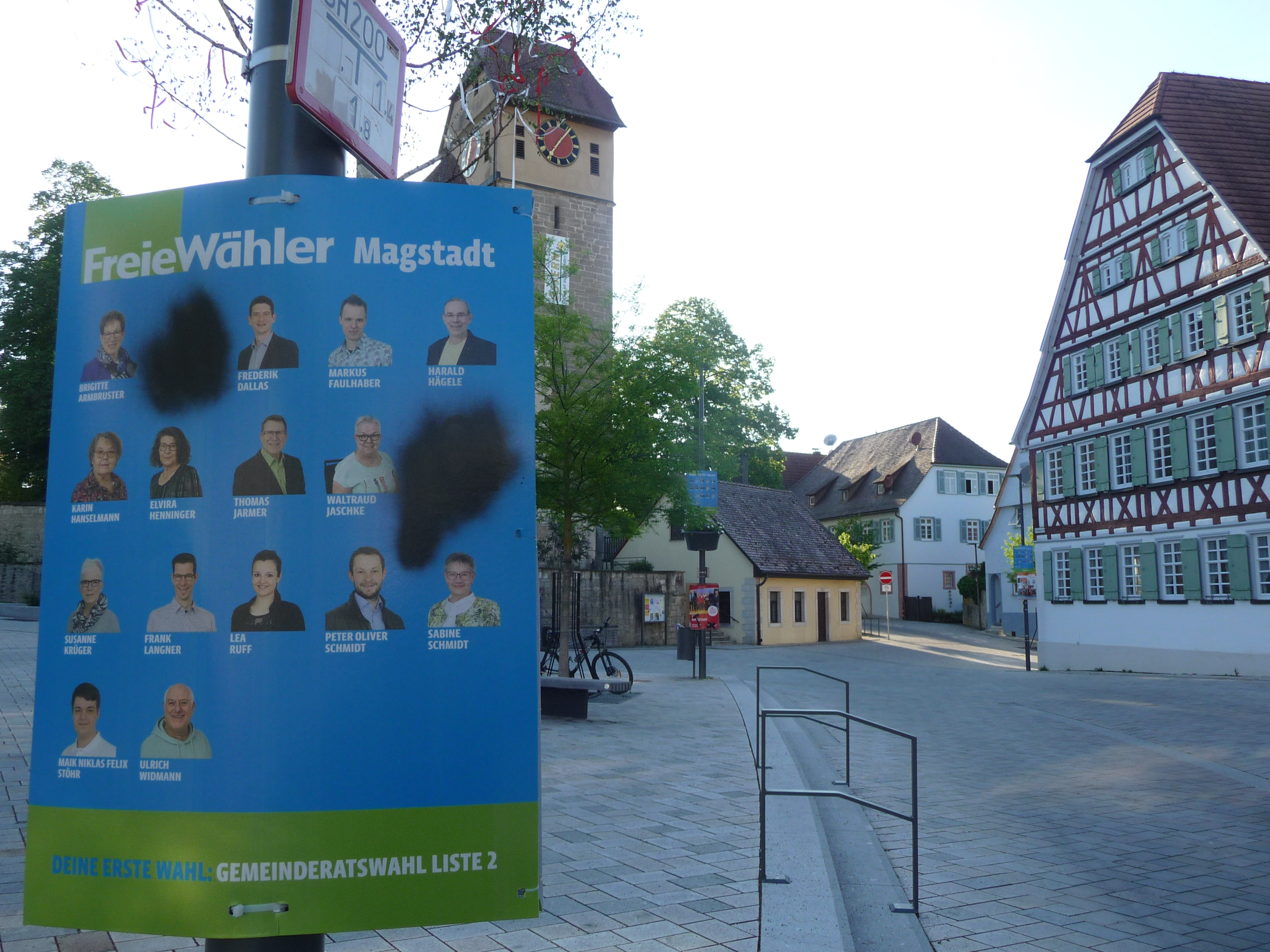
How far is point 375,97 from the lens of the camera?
9.00ft

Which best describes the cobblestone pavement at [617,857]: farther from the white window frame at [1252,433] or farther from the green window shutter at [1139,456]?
the green window shutter at [1139,456]

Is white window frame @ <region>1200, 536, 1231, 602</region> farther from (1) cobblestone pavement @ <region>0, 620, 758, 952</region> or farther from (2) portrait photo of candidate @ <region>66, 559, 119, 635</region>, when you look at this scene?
(2) portrait photo of candidate @ <region>66, 559, 119, 635</region>

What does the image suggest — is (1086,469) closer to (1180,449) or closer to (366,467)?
(1180,449)

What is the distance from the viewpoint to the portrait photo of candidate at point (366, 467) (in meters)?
2.29

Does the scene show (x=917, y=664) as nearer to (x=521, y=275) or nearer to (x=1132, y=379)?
(x=1132, y=379)

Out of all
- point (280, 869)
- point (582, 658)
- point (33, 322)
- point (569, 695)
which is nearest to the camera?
point (280, 869)

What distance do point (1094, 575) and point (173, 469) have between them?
29149 mm

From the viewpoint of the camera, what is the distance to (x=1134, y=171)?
88.2 feet

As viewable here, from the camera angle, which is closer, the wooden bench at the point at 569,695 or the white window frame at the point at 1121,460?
the wooden bench at the point at 569,695

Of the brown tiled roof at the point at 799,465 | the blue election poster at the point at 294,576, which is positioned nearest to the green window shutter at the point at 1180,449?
the blue election poster at the point at 294,576

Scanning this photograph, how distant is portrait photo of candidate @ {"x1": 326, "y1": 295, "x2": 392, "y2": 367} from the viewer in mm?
2320

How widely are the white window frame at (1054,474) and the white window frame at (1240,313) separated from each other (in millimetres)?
6669

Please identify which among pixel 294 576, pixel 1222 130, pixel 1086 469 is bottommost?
pixel 294 576
